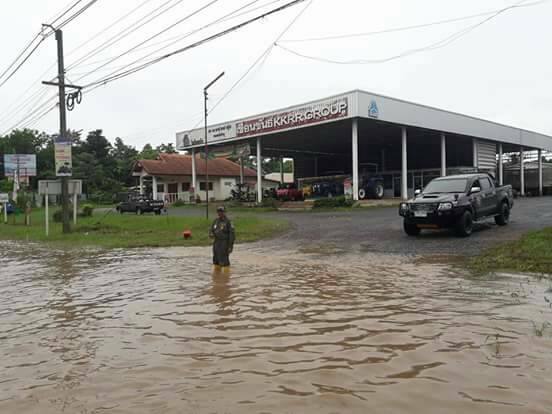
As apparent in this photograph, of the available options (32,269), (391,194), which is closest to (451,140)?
(391,194)

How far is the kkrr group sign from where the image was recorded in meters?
29.5

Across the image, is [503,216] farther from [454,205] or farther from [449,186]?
[454,205]

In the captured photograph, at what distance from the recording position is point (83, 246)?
1755 centimetres

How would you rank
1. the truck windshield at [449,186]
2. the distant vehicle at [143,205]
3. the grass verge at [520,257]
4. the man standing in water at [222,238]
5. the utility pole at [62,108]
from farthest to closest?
the distant vehicle at [143,205]
the utility pole at [62,108]
the truck windshield at [449,186]
the man standing in water at [222,238]
the grass verge at [520,257]

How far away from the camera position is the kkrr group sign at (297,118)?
29.5 metres

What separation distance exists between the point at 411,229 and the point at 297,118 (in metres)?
18.7

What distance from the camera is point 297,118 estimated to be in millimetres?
32188

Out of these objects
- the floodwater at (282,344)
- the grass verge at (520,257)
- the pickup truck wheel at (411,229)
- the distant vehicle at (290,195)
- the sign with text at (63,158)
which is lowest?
the floodwater at (282,344)

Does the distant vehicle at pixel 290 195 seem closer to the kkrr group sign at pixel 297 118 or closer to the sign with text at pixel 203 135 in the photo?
the kkrr group sign at pixel 297 118

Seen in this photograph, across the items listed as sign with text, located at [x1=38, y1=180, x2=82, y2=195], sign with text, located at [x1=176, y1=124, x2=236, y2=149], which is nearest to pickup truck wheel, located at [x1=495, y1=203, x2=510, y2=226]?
sign with text, located at [x1=38, y1=180, x2=82, y2=195]

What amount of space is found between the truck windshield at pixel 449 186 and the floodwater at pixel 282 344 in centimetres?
562

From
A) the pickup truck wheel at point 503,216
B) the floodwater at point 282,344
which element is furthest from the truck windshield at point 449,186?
the floodwater at point 282,344

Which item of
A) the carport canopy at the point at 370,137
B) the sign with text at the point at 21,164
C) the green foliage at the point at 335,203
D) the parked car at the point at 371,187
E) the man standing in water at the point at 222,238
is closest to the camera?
the man standing in water at the point at 222,238

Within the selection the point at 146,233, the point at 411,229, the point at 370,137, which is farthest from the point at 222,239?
the point at 370,137
